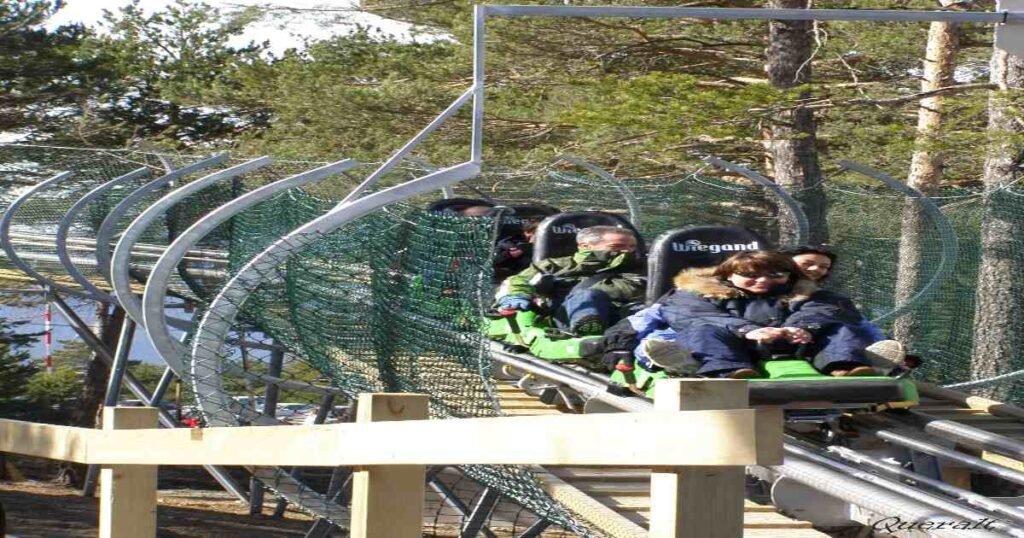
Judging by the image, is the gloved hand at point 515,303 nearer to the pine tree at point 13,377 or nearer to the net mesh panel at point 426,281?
the net mesh panel at point 426,281

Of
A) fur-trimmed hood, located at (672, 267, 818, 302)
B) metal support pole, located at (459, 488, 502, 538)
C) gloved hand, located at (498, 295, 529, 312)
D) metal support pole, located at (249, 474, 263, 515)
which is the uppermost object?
fur-trimmed hood, located at (672, 267, 818, 302)

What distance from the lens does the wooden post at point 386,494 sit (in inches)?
139

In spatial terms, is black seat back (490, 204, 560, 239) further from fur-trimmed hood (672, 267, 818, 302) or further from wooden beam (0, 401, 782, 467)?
wooden beam (0, 401, 782, 467)

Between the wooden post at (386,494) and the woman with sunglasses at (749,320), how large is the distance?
2.54m

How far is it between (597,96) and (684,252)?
6.41 meters

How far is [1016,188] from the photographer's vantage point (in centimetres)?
990

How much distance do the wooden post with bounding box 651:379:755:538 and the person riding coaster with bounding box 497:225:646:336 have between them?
15.9 ft

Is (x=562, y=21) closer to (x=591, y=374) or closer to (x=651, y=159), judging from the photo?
(x=651, y=159)

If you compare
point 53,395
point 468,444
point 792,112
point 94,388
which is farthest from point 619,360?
point 53,395

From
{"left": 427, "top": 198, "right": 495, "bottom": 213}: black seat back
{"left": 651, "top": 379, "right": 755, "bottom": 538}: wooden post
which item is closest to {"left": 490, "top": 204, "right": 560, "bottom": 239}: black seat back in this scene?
{"left": 427, "top": 198, "right": 495, "bottom": 213}: black seat back

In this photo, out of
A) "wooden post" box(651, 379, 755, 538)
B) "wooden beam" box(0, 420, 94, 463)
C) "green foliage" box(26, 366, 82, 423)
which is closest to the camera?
"wooden post" box(651, 379, 755, 538)

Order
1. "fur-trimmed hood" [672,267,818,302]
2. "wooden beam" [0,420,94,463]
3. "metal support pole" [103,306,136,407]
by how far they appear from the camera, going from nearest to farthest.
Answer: "wooden beam" [0,420,94,463] → "fur-trimmed hood" [672,267,818,302] → "metal support pole" [103,306,136,407]

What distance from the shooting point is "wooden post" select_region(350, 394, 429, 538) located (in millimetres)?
3543

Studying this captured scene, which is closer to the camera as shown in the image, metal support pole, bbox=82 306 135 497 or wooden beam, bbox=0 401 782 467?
wooden beam, bbox=0 401 782 467
